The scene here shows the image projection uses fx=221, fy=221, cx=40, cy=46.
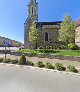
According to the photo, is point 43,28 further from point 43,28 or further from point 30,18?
point 30,18

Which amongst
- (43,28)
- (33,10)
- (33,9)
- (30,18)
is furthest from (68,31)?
(33,9)

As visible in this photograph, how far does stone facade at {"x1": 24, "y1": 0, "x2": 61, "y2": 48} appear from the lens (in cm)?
6556

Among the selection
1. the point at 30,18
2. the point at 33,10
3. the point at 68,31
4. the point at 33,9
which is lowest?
the point at 68,31

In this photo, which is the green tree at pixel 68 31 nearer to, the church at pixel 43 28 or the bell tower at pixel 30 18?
the church at pixel 43 28

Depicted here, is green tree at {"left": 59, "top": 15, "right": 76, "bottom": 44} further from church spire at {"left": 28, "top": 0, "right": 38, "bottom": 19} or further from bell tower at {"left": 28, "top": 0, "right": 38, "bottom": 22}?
church spire at {"left": 28, "top": 0, "right": 38, "bottom": 19}

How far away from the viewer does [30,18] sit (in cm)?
6831

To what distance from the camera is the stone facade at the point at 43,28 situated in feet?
215

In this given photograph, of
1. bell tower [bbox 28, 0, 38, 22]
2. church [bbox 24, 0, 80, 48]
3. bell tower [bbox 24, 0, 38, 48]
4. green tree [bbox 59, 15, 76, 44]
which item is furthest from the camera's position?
bell tower [bbox 28, 0, 38, 22]

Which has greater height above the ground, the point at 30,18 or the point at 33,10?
the point at 33,10

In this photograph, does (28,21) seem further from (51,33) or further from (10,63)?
(10,63)

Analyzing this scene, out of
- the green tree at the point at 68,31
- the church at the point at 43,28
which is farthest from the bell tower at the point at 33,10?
the green tree at the point at 68,31

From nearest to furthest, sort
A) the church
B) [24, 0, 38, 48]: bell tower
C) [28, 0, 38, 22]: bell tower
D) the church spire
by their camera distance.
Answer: the church
[24, 0, 38, 48]: bell tower
[28, 0, 38, 22]: bell tower
the church spire

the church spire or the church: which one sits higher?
the church spire

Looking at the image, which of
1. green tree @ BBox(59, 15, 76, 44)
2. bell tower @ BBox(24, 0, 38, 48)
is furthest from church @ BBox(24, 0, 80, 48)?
green tree @ BBox(59, 15, 76, 44)
